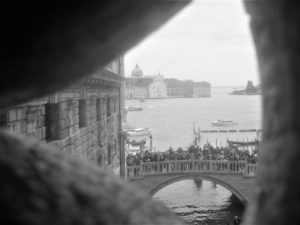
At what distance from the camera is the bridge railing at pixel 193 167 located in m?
21.1

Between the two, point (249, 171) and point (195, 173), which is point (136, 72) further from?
point (249, 171)

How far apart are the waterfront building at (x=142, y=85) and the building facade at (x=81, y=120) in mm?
144375

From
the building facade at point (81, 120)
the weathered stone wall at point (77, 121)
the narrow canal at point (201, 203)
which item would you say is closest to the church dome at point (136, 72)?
the narrow canal at point (201, 203)

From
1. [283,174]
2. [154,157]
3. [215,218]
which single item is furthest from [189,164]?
[283,174]

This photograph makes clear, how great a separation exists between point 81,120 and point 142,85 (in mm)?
166104

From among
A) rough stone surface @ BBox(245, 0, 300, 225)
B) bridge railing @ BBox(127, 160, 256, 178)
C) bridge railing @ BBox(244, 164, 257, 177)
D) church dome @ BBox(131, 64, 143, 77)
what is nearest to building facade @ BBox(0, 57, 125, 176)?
bridge railing @ BBox(127, 160, 256, 178)

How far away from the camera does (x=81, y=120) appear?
42.3 feet

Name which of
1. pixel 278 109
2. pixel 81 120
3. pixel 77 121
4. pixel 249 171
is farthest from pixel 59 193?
pixel 249 171

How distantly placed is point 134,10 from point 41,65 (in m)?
0.35

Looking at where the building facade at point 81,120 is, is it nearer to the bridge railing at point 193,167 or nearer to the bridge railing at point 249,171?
the bridge railing at point 193,167

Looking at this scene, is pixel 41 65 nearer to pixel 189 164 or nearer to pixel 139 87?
pixel 189 164

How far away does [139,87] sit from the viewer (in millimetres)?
178875

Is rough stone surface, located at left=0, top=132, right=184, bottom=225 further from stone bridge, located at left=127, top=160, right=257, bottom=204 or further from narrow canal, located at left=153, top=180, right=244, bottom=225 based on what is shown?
narrow canal, located at left=153, top=180, right=244, bottom=225

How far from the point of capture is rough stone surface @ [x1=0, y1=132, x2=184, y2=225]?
1.07 meters
